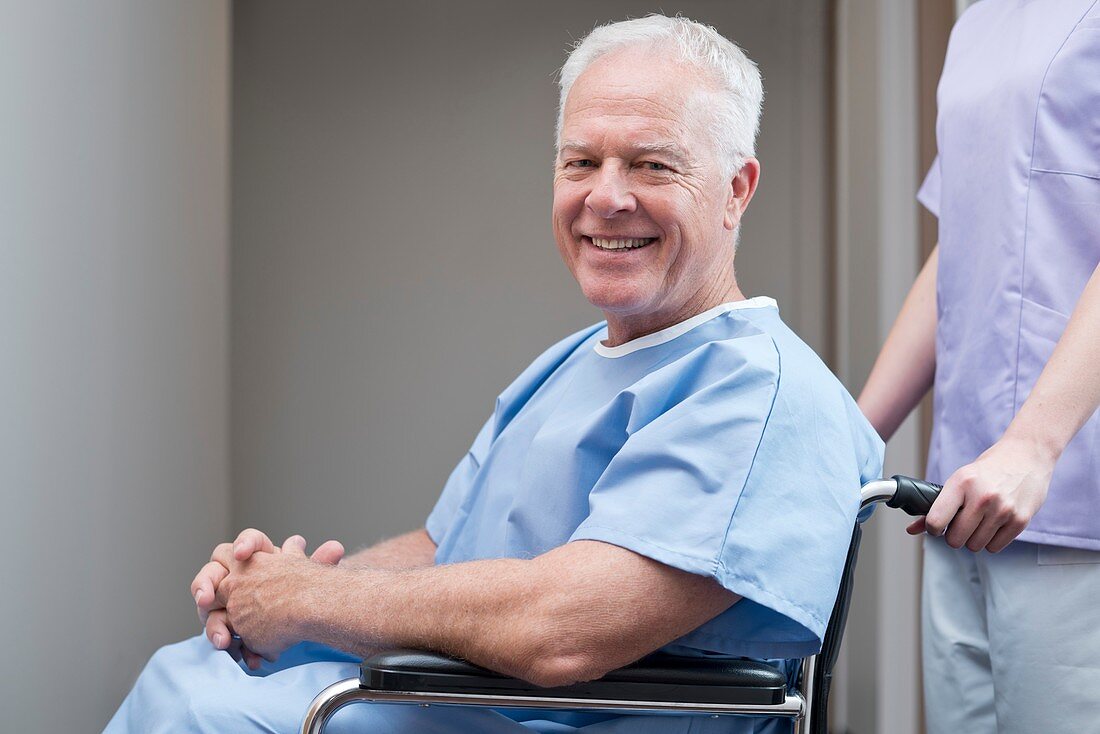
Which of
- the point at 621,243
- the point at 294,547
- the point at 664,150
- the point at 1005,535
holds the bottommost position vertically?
the point at 294,547

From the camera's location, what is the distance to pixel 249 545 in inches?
51.8

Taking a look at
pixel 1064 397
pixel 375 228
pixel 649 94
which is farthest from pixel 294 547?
pixel 375 228

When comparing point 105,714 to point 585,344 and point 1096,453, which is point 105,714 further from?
point 1096,453

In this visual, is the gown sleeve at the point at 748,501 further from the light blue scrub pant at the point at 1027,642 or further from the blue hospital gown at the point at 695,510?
the light blue scrub pant at the point at 1027,642

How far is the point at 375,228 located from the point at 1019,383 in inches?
97.4

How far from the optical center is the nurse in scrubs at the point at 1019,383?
1184 mm

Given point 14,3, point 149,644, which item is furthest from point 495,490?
point 149,644

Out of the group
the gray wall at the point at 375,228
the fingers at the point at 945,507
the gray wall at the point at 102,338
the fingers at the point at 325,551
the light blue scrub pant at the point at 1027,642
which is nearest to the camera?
the fingers at the point at 945,507

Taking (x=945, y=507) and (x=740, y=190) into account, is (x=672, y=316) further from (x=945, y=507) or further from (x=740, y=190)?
(x=945, y=507)

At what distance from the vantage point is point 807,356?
1.25 m

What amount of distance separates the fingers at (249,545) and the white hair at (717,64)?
0.62m

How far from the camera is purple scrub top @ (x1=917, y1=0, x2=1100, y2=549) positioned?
4.32 feet

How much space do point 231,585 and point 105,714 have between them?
1.12m

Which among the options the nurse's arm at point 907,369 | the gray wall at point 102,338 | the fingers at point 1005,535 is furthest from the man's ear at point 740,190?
the gray wall at point 102,338
